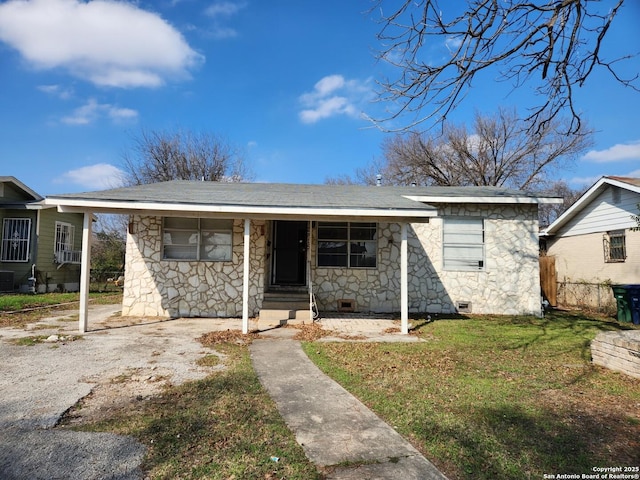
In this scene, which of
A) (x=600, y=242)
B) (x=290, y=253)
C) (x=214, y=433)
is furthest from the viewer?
(x=600, y=242)

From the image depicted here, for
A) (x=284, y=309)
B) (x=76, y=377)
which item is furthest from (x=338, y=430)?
(x=284, y=309)

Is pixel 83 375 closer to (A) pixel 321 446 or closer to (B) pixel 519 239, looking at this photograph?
(A) pixel 321 446

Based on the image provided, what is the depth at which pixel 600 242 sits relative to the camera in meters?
12.6

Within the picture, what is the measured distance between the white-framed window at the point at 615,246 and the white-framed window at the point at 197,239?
12010 millimetres

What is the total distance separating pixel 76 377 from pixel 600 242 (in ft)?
49.2

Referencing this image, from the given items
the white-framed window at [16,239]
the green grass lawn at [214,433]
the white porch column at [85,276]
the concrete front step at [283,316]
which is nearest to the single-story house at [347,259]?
the concrete front step at [283,316]

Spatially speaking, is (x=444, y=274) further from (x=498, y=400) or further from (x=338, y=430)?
(x=338, y=430)

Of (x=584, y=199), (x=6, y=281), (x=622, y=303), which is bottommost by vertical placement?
(x=622, y=303)

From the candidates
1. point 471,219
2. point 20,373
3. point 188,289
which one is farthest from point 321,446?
point 471,219

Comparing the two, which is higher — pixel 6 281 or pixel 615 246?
pixel 615 246

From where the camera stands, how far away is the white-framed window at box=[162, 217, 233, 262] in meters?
9.71

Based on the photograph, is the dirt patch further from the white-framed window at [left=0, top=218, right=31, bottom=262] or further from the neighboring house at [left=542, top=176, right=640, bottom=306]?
the white-framed window at [left=0, top=218, right=31, bottom=262]

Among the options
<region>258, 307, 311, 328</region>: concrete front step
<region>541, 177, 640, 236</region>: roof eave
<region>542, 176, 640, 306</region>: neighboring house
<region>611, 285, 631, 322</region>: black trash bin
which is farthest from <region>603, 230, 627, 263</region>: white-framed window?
<region>258, 307, 311, 328</region>: concrete front step

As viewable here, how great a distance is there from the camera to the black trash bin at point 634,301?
31.2ft
